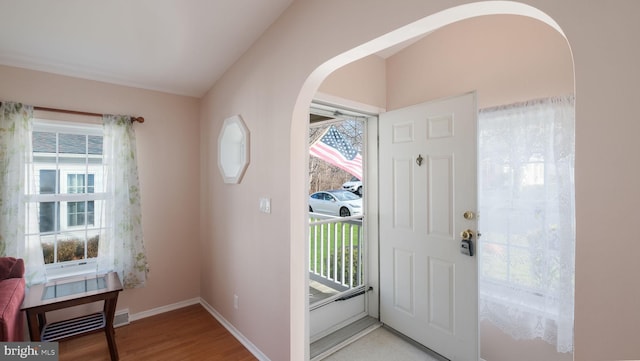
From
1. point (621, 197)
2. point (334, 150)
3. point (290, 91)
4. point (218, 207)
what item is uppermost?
point (290, 91)

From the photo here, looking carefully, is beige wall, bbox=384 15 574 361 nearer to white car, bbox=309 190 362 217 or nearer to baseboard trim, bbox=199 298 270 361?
white car, bbox=309 190 362 217

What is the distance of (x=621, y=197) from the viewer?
78 cm

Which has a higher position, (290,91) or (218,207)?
(290,91)

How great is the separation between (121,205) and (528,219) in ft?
10.7

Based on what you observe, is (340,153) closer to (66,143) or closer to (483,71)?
(483,71)

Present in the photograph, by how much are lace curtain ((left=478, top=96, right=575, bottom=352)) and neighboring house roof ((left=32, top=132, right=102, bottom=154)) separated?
3.23 meters

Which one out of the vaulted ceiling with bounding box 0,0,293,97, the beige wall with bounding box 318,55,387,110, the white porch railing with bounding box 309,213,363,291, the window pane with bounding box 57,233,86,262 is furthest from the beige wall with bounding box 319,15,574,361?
the window pane with bounding box 57,233,86,262

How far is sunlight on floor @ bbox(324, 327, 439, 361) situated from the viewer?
226cm

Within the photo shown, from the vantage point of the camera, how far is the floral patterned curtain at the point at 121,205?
2.58 m

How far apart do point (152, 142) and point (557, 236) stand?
335 cm

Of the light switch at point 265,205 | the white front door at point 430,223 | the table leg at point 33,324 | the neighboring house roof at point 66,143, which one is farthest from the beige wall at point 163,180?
the white front door at point 430,223

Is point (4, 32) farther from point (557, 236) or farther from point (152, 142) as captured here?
point (557, 236)

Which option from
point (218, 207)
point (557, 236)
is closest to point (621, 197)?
point (557, 236)

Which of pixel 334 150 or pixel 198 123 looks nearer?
pixel 334 150
